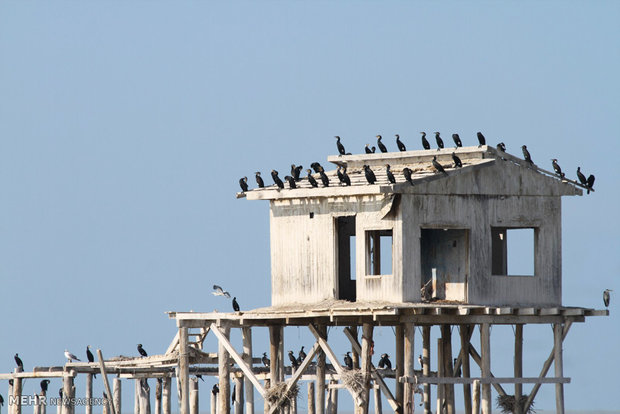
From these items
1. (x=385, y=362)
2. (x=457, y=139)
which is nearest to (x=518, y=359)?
(x=457, y=139)

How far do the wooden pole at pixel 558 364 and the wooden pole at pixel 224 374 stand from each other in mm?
8910

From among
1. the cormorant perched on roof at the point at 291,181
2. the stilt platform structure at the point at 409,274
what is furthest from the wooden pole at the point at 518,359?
the cormorant perched on roof at the point at 291,181

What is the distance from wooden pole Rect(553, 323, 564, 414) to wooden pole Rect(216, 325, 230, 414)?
8.91 m

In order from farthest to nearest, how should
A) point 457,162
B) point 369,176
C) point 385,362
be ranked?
point 385,362 < point 457,162 < point 369,176

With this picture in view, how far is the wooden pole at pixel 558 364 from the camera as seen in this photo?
163ft

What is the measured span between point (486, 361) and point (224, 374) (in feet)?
24.4

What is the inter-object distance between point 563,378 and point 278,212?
8918 millimetres

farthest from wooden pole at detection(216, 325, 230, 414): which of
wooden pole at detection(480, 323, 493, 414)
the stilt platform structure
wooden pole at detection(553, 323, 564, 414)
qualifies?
wooden pole at detection(553, 323, 564, 414)

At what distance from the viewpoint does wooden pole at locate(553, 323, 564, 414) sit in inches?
1953

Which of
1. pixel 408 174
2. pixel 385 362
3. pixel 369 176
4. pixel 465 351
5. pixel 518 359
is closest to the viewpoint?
pixel 408 174

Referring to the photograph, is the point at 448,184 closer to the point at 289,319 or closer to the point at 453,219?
the point at 453,219

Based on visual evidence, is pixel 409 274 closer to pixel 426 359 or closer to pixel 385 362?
pixel 426 359

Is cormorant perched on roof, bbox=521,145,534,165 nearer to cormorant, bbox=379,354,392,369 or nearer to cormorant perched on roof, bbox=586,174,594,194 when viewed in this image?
cormorant perched on roof, bbox=586,174,594,194

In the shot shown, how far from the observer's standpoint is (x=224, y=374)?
51.8 m
